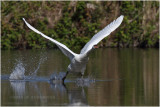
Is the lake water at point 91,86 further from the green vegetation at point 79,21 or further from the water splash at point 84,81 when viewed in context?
the green vegetation at point 79,21

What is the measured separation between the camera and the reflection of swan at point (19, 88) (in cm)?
1117

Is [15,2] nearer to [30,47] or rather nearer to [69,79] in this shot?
[30,47]

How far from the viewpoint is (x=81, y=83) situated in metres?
13.2

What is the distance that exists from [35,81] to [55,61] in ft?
17.3

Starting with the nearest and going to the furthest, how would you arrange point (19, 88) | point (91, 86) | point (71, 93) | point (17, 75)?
point (71, 93), point (19, 88), point (91, 86), point (17, 75)

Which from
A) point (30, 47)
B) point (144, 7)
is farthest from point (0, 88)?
point (144, 7)

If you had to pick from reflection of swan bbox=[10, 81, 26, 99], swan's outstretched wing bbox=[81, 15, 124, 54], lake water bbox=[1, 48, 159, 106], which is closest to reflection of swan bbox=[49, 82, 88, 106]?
lake water bbox=[1, 48, 159, 106]

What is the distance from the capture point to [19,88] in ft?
40.1

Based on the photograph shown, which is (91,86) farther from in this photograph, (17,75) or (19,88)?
(17,75)

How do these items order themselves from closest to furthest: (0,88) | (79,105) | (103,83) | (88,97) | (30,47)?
(79,105) < (88,97) < (0,88) < (103,83) < (30,47)

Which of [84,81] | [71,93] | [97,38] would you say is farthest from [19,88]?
[97,38]

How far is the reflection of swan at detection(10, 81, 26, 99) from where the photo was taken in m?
11.2

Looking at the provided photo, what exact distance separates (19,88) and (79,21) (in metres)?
15.8

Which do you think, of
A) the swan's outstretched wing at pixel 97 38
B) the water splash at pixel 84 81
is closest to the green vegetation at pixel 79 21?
the swan's outstretched wing at pixel 97 38
